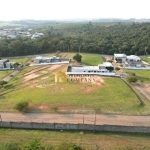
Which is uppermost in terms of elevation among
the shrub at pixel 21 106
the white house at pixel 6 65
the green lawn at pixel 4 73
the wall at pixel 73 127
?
the shrub at pixel 21 106

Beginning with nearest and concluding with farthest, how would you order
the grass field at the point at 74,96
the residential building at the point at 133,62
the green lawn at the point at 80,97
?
the grass field at the point at 74,96 < the green lawn at the point at 80,97 < the residential building at the point at 133,62

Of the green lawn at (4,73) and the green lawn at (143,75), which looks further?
the green lawn at (4,73)

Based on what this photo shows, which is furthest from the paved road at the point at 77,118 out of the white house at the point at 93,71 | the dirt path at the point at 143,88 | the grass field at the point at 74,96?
the white house at the point at 93,71

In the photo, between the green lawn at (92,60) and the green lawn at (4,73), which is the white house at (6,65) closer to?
the green lawn at (4,73)

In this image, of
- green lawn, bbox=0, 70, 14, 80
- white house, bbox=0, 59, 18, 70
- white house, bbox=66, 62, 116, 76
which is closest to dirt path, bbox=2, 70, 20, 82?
green lawn, bbox=0, 70, 14, 80

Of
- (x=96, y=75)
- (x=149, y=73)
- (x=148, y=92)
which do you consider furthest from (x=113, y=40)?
(x=148, y=92)

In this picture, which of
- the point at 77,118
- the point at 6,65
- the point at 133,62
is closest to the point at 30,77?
the point at 6,65

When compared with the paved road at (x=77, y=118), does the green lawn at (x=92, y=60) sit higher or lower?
lower
